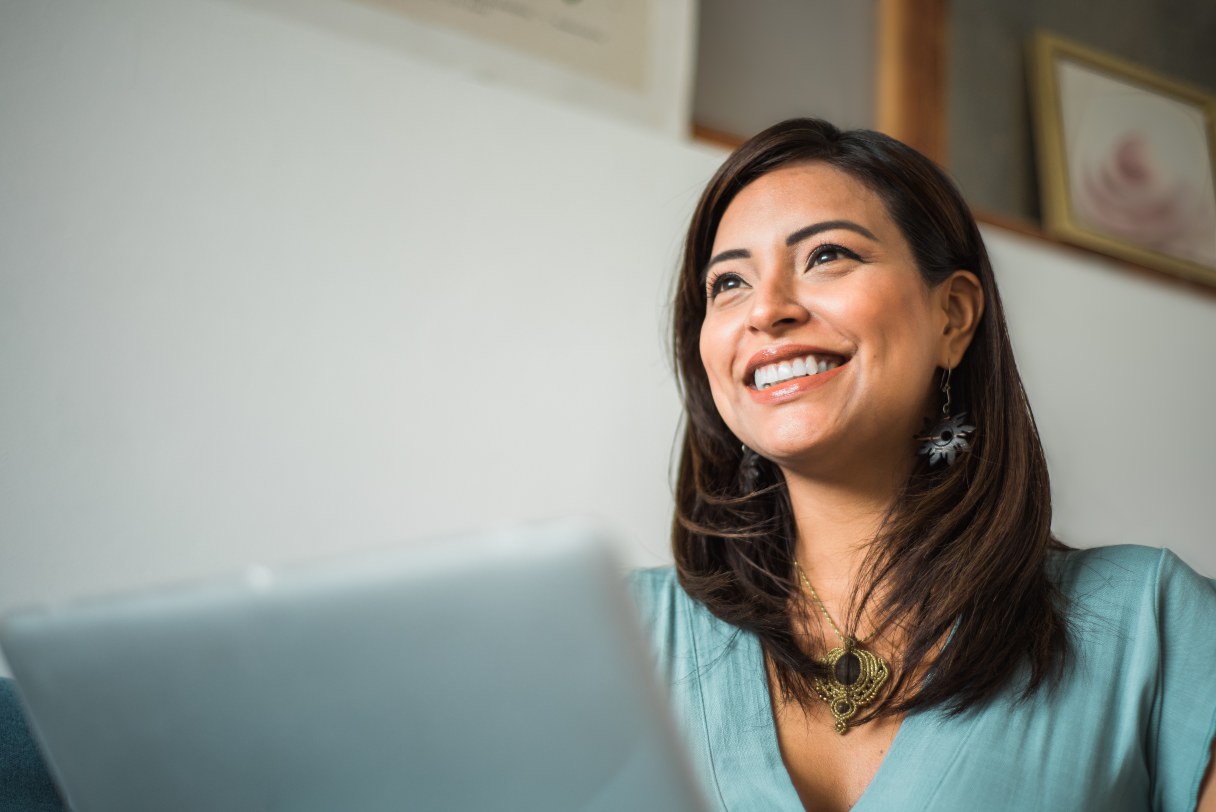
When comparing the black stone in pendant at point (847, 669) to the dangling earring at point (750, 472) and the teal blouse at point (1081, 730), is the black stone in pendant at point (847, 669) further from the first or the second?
the dangling earring at point (750, 472)

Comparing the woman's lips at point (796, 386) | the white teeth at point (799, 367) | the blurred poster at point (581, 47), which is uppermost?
the blurred poster at point (581, 47)

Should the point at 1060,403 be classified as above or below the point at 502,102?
below

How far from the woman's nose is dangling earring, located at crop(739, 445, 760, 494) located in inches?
10.2

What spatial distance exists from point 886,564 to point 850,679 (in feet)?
0.51

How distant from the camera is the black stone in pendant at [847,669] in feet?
4.24

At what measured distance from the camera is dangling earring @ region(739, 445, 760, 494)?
1555mm

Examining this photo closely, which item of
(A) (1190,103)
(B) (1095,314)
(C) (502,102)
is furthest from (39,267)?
(A) (1190,103)

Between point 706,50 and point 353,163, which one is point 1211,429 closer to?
point 706,50

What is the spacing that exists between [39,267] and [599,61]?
102cm

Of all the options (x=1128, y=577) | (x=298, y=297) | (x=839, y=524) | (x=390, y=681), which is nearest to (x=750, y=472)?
(x=839, y=524)

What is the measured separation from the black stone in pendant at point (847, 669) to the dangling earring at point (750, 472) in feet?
1.01

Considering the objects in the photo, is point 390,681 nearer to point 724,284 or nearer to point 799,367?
point 799,367

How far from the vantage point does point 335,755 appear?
0.62 meters

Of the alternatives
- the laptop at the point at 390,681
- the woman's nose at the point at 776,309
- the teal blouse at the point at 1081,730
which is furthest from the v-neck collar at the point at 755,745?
the laptop at the point at 390,681
